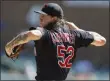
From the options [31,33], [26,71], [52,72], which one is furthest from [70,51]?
[26,71]

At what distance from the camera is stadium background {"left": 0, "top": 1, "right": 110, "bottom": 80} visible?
Answer: 29.2ft

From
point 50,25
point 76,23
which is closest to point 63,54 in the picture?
point 50,25

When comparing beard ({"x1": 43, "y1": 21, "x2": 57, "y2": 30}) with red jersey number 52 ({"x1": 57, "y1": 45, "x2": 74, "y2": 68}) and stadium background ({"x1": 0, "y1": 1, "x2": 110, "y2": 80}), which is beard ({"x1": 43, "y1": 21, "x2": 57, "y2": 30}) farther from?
stadium background ({"x1": 0, "y1": 1, "x2": 110, "y2": 80})

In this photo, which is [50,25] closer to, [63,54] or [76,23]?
[63,54]

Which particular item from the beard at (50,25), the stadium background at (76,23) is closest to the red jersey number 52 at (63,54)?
the beard at (50,25)

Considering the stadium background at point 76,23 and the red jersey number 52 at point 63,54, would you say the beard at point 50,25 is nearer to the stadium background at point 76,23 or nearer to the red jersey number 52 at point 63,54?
the red jersey number 52 at point 63,54

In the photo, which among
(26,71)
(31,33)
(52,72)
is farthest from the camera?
(26,71)

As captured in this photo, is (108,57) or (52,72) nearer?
(52,72)

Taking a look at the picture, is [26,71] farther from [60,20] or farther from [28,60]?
[60,20]

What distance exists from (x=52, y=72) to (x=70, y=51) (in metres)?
0.27

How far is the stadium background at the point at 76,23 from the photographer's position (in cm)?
890

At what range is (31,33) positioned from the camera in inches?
168

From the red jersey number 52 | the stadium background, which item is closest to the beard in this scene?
the red jersey number 52

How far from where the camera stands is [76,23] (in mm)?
9125
